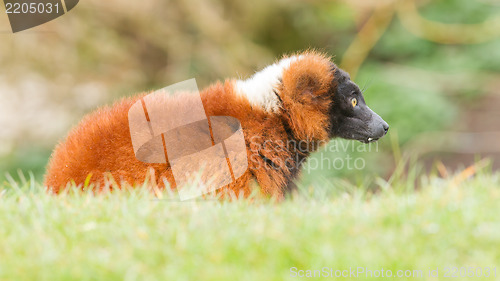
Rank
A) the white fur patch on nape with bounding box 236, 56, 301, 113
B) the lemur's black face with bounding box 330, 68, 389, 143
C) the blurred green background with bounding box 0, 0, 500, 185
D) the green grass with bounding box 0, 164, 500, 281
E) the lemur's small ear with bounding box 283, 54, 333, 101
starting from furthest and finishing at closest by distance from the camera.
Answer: the blurred green background with bounding box 0, 0, 500, 185
the lemur's black face with bounding box 330, 68, 389, 143
the lemur's small ear with bounding box 283, 54, 333, 101
the white fur patch on nape with bounding box 236, 56, 301, 113
the green grass with bounding box 0, 164, 500, 281

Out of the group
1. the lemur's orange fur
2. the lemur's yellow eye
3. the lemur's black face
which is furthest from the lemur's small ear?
the lemur's yellow eye

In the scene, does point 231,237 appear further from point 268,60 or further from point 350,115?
point 268,60

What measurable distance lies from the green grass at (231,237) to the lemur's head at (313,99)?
117 cm

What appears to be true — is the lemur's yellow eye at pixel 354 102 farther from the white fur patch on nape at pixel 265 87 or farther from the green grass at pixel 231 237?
the green grass at pixel 231 237

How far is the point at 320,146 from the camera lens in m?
4.88

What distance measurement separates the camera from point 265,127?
4.36m

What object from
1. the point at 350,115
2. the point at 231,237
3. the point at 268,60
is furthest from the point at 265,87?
the point at 268,60

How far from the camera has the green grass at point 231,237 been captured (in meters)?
2.58

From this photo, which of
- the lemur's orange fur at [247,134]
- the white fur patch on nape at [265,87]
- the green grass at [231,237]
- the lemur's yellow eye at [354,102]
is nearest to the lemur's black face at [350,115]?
the lemur's yellow eye at [354,102]

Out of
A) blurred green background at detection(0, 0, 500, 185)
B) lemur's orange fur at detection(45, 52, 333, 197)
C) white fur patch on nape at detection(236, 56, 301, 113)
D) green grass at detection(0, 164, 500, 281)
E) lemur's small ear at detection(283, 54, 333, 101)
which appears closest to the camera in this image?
green grass at detection(0, 164, 500, 281)

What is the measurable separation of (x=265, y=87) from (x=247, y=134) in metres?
0.52

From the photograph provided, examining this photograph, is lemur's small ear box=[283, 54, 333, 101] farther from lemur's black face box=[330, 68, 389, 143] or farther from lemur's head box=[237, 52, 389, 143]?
lemur's black face box=[330, 68, 389, 143]

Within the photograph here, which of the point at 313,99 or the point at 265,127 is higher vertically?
the point at 313,99

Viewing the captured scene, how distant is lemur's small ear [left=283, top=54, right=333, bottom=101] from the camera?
4.55 meters
